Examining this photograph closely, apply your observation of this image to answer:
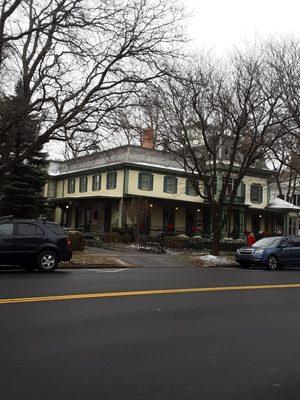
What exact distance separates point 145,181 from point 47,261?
80.6 feet

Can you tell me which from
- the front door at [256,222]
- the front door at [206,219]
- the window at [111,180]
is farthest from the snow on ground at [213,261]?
the front door at [256,222]

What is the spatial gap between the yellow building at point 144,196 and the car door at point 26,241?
20.1 m

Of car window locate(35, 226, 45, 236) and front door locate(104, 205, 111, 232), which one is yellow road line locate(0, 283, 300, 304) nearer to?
car window locate(35, 226, 45, 236)

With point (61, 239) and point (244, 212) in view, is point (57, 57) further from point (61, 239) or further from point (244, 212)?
point (244, 212)

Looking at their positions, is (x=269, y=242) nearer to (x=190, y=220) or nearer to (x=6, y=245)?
(x=6, y=245)

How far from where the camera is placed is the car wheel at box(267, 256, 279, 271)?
24.1m

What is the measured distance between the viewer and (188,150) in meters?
27.1

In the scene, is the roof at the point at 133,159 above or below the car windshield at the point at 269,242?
above

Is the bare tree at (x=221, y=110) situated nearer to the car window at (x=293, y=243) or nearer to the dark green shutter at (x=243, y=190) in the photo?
the car window at (x=293, y=243)

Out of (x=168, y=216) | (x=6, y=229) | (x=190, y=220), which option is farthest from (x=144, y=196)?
(x=6, y=229)

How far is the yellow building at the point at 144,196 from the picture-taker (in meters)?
40.7

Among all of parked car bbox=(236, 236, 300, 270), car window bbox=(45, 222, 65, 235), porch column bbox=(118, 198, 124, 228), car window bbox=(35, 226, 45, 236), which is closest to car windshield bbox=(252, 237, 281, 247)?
parked car bbox=(236, 236, 300, 270)

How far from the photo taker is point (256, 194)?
49.5m

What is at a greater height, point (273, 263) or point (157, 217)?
point (157, 217)
